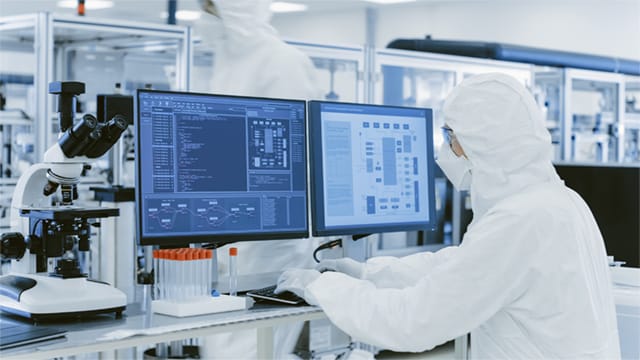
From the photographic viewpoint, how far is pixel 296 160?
2084 mm

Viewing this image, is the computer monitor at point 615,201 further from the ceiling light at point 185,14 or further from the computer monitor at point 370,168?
the ceiling light at point 185,14

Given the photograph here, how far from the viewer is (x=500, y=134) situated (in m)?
1.66

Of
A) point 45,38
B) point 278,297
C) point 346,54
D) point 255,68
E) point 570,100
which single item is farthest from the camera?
point 570,100

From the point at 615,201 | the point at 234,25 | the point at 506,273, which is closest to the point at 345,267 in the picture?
the point at 506,273

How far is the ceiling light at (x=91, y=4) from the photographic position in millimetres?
8992

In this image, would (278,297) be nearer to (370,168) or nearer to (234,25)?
(370,168)

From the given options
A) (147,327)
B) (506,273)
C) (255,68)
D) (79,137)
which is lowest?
(147,327)

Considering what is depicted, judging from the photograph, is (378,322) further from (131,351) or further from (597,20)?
(597,20)

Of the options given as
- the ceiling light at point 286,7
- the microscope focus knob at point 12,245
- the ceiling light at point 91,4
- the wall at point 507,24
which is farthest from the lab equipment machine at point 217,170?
the ceiling light at point 91,4

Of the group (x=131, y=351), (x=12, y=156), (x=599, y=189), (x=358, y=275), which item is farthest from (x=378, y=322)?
(x=12, y=156)

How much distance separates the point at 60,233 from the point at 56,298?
16cm

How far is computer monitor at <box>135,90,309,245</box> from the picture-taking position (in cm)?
182

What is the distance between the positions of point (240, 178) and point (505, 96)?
66 cm

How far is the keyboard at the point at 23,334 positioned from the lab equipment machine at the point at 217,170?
0.89 ft
